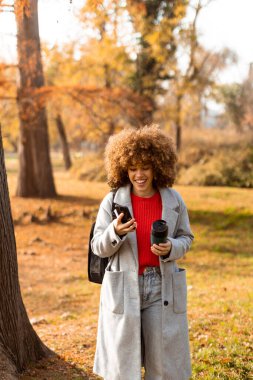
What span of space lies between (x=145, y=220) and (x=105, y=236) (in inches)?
13.0

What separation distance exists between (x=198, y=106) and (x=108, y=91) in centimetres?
1244

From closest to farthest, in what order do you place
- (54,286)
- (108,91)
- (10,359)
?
(10,359) → (54,286) → (108,91)

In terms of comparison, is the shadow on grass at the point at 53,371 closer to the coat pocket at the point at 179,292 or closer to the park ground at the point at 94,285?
the park ground at the point at 94,285

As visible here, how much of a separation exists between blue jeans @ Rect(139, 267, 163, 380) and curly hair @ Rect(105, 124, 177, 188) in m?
0.68

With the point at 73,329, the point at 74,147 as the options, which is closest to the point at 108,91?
the point at 73,329

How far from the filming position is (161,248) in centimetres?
334

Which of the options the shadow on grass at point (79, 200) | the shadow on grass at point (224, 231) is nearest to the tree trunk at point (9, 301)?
the shadow on grass at point (224, 231)

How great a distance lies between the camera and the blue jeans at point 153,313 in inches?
138

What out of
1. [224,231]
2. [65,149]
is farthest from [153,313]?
[65,149]

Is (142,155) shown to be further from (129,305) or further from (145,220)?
(129,305)

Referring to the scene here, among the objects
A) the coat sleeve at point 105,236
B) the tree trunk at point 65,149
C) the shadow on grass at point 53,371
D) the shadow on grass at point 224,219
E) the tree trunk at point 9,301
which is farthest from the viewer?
the tree trunk at point 65,149

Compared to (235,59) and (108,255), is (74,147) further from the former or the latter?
(108,255)

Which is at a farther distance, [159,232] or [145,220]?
[145,220]

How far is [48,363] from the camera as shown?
486 cm
